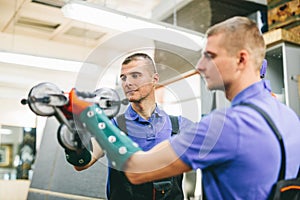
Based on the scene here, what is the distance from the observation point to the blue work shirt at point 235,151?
83cm

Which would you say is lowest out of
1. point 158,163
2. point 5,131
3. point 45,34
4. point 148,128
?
point 158,163

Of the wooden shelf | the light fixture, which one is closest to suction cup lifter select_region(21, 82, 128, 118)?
the light fixture

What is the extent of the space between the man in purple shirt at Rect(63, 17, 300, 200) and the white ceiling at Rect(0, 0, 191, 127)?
2811mm

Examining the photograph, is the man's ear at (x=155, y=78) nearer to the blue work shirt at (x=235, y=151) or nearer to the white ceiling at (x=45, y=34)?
the blue work shirt at (x=235, y=151)

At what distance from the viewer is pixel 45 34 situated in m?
4.90

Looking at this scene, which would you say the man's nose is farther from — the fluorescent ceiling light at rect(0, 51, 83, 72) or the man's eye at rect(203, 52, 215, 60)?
the fluorescent ceiling light at rect(0, 51, 83, 72)

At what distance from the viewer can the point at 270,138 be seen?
33.6 inches

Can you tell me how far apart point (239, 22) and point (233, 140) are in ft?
1.01

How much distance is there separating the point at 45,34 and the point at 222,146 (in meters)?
4.48

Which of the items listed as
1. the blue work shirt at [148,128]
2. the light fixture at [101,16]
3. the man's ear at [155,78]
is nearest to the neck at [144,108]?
the blue work shirt at [148,128]

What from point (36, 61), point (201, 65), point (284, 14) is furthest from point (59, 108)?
point (36, 61)

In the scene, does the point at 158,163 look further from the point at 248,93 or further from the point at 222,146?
the point at 248,93

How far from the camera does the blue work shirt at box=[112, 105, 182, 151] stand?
121 centimetres

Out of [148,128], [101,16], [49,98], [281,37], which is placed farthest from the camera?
[101,16]
